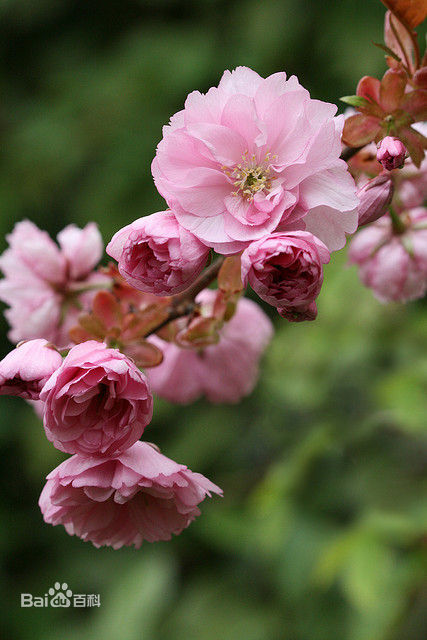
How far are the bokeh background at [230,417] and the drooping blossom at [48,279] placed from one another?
1.78 ft

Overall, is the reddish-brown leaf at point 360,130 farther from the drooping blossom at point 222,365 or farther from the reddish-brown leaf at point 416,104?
the drooping blossom at point 222,365

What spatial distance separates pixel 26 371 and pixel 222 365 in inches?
17.8

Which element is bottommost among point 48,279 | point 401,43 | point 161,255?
point 48,279

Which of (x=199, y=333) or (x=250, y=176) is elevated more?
(x=250, y=176)

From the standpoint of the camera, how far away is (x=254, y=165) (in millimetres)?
630

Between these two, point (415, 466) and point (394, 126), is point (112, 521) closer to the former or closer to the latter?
point (394, 126)

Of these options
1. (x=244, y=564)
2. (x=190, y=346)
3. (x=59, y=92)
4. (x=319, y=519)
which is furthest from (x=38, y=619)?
(x=59, y=92)

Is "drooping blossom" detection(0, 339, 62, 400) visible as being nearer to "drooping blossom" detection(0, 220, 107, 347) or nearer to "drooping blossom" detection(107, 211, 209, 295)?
"drooping blossom" detection(107, 211, 209, 295)

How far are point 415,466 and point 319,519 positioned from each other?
217mm

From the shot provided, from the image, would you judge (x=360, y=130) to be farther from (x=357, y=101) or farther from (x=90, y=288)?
(x=90, y=288)

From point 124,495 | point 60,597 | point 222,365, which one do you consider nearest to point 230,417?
point 60,597

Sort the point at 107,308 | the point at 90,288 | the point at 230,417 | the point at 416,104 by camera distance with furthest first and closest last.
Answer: the point at 230,417 → the point at 90,288 → the point at 107,308 → the point at 416,104

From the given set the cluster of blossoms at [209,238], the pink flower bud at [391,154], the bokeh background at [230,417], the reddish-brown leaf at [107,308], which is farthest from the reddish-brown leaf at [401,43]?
the bokeh background at [230,417]

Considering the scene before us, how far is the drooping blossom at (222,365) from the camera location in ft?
3.30
